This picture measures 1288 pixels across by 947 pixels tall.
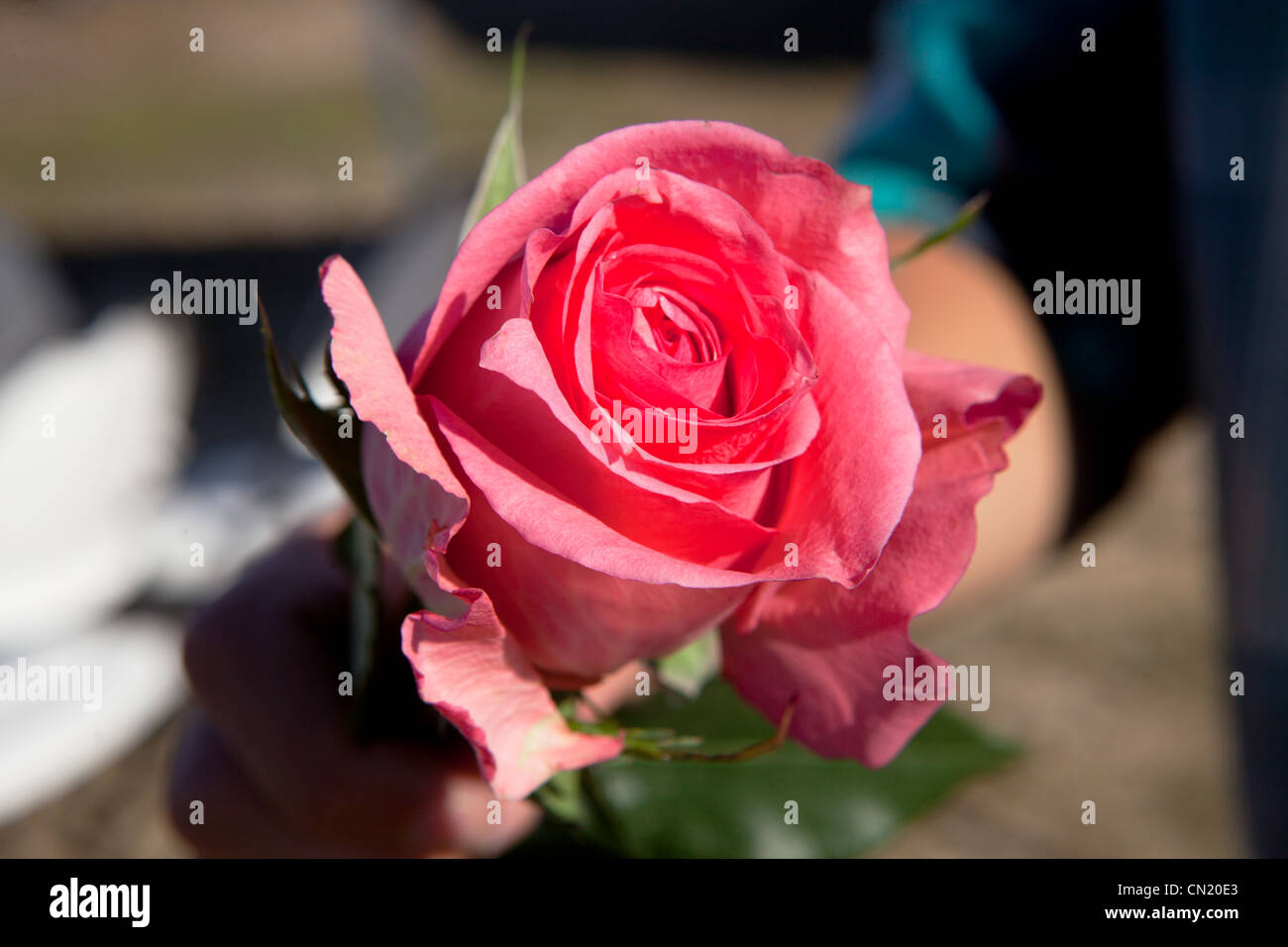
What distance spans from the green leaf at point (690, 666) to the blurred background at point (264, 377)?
24cm

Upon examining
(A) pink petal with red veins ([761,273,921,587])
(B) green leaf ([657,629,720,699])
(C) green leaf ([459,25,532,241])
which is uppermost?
(C) green leaf ([459,25,532,241])

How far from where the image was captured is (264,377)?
1757 millimetres

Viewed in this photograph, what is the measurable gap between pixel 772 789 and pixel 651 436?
0.91 feet

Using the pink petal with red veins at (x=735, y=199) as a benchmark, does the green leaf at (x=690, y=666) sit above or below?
below

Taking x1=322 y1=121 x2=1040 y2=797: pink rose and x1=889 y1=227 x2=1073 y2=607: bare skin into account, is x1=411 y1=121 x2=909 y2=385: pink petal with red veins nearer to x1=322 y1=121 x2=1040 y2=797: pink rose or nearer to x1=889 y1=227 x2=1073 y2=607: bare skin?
x1=322 y1=121 x2=1040 y2=797: pink rose

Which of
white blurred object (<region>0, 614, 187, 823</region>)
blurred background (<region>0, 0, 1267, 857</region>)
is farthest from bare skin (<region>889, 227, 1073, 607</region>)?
white blurred object (<region>0, 614, 187, 823</region>)

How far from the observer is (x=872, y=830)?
0.45 m

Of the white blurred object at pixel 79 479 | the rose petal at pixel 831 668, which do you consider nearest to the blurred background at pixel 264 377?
the white blurred object at pixel 79 479

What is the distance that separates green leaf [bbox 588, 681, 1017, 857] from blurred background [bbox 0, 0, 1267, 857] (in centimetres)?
3

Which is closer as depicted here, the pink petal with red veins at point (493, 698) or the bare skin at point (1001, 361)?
the pink petal with red veins at point (493, 698)

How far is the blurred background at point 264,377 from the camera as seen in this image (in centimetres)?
99

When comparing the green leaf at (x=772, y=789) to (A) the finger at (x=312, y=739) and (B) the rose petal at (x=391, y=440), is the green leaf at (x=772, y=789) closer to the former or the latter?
(A) the finger at (x=312, y=739)

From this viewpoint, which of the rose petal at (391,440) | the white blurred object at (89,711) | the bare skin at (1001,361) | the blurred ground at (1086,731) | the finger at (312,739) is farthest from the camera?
the blurred ground at (1086,731)

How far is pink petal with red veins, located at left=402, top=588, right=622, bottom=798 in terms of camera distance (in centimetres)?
23
